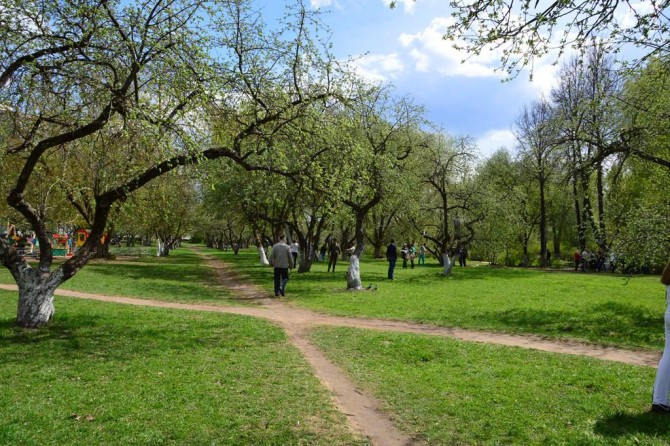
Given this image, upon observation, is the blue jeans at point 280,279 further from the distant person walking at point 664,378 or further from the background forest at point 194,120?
the distant person walking at point 664,378

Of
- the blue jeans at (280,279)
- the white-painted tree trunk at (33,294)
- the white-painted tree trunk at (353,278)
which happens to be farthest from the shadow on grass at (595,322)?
the white-painted tree trunk at (33,294)

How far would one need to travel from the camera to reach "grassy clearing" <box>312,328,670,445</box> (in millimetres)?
4797

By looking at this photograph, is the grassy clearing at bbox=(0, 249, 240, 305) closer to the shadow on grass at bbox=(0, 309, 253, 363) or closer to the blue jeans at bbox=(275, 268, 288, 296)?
the blue jeans at bbox=(275, 268, 288, 296)

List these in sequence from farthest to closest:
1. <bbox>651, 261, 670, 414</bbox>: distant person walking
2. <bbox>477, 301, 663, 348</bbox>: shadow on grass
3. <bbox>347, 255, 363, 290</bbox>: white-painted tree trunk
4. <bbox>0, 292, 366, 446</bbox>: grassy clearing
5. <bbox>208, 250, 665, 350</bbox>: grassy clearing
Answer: <bbox>347, 255, 363, 290</bbox>: white-painted tree trunk < <bbox>208, 250, 665, 350</bbox>: grassy clearing < <bbox>477, 301, 663, 348</bbox>: shadow on grass < <bbox>651, 261, 670, 414</bbox>: distant person walking < <bbox>0, 292, 366, 446</bbox>: grassy clearing

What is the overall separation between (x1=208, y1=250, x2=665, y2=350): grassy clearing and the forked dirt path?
694 millimetres

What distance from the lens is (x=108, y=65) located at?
790 centimetres

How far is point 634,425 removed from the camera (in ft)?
16.3

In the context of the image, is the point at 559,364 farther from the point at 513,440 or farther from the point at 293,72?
the point at 293,72

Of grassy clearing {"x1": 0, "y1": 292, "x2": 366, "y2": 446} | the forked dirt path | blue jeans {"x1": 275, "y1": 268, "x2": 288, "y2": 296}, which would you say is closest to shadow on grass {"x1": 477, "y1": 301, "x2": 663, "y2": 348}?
the forked dirt path

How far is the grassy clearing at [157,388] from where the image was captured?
459 cm

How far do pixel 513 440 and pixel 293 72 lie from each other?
9.63 meters

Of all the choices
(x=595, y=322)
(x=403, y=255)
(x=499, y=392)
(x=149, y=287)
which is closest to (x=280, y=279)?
(x=149, y=287)

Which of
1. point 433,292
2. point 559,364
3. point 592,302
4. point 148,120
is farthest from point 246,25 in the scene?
point 592,302

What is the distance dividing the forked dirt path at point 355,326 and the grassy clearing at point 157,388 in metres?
0.24
